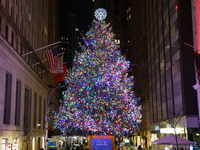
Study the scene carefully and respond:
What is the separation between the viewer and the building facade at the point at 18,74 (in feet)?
95.7

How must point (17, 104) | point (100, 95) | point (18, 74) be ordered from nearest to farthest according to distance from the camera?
point (100, 95)
point (18, 74)
point (17, 104)

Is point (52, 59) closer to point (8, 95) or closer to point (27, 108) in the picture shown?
point (8, 95)

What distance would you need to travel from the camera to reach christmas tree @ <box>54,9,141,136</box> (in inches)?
1374

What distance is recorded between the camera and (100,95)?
115ft

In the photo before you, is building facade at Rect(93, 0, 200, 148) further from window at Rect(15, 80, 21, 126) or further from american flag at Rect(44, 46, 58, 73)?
window at Rect(15, 80, 21, 126)

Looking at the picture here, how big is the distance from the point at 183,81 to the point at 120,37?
4381 inches

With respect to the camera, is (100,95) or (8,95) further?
(100,95)

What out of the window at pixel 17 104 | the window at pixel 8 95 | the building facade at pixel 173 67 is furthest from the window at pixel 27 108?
the building facade at pixel 173 67

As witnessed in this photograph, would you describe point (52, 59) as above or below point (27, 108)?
above

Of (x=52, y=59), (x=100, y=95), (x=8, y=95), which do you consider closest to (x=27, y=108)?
(x=8, y=95)

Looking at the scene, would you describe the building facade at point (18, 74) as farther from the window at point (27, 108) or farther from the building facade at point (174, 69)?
the building facade at point (174, 69)

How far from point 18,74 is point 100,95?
9.82m

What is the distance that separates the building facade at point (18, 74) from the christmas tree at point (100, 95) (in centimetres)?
621

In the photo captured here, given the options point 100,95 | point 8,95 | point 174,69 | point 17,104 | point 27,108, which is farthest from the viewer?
point 174,69
